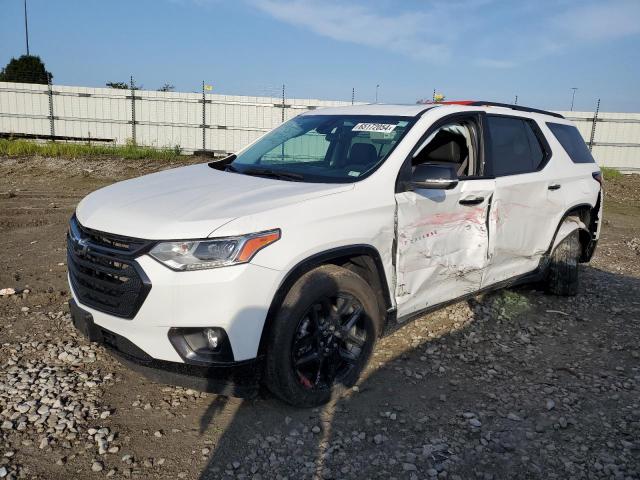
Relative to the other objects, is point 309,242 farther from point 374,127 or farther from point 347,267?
point 374,127

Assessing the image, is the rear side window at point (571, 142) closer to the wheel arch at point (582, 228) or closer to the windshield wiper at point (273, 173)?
the wheel arch at point (582, 228)

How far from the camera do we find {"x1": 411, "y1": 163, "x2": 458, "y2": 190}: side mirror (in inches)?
136

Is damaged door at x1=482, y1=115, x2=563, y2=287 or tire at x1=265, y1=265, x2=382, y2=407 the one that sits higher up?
damaged door at x1=482, y1=115, x2=563, y2=287

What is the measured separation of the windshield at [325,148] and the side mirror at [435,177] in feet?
0.86

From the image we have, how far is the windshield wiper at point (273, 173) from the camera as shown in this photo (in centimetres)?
354

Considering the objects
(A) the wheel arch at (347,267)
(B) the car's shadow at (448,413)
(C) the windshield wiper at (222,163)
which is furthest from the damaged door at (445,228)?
(C) the windshield wiper at (222,163)

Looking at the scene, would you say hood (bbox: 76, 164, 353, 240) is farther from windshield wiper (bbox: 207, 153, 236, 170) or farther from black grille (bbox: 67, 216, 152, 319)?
windshield wiper (bbox: 207, 153, 236, 170)

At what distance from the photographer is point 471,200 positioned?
3975mm

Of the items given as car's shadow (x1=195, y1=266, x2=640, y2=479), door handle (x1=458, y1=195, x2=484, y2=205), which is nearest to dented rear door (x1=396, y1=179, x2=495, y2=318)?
door handle (x1=458, y1=195, x2=484, y2=205)

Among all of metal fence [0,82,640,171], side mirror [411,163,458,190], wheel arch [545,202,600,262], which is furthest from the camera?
metal fence [0,82,640,171]

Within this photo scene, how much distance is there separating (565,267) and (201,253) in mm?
3888

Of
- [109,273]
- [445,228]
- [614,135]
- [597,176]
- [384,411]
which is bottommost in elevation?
[384,411]

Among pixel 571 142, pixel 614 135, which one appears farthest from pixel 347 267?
pixel 614 135

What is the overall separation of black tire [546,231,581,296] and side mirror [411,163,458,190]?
7.32 feet
